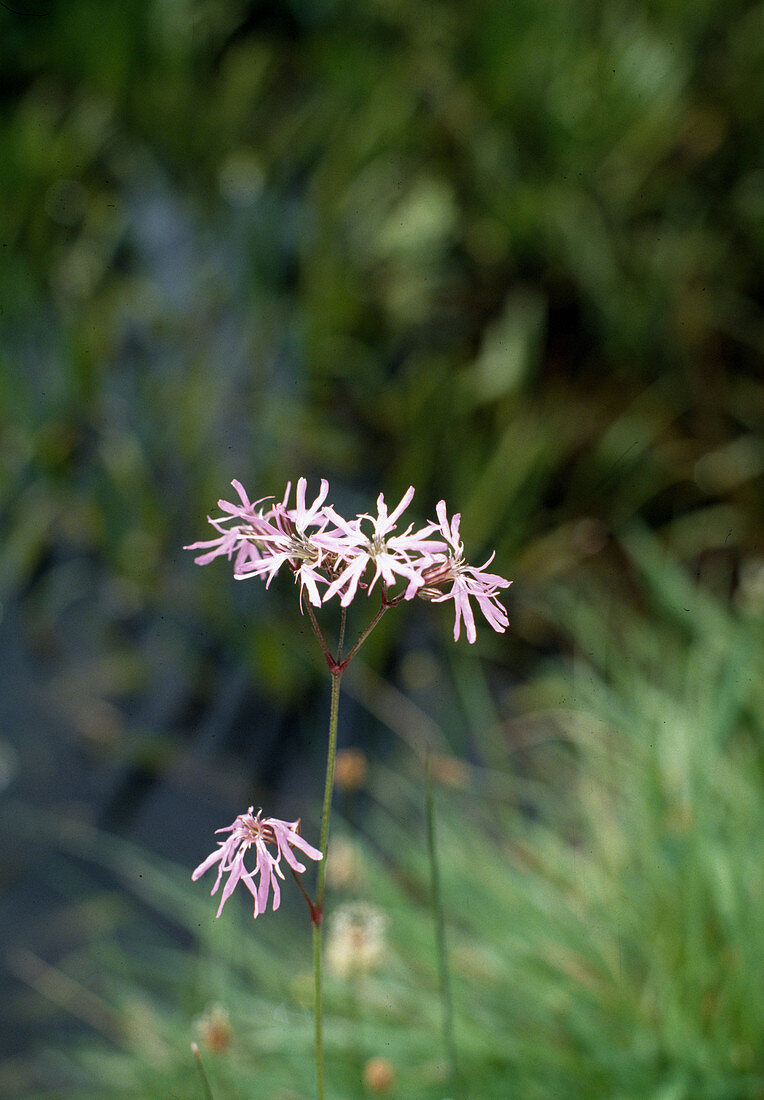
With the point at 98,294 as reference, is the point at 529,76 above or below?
above

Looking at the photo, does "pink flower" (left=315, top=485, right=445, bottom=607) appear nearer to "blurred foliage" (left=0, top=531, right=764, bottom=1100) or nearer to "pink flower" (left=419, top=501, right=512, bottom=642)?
"pink flower" (left=419, top=501, right=512, bottom=642)

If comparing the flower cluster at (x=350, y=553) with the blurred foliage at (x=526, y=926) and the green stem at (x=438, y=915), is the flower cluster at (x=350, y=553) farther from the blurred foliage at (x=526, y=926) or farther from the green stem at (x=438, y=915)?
the blurred foliage at (x=526, y=926)

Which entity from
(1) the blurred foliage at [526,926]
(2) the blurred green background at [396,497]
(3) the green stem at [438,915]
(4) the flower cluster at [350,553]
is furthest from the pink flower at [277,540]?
(2) the blurred green background at [396,497]

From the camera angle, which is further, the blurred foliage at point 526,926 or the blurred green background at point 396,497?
the blurred green background at point 396,497

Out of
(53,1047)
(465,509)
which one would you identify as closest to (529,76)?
(465,509)

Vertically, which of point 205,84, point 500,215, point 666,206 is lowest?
point 500,215

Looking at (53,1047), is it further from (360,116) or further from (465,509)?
(360,116)

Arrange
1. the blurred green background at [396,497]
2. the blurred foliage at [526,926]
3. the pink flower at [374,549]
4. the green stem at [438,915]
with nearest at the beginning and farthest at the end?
the pink flower at [374,549] → the green stem at [438,915] → the blurred foliage at [526,926] → the blurred green background at [396,497]

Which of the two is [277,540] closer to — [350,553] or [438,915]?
[350,553]

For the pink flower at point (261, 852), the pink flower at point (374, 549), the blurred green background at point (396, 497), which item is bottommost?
the pink flower at point (261, 852)
